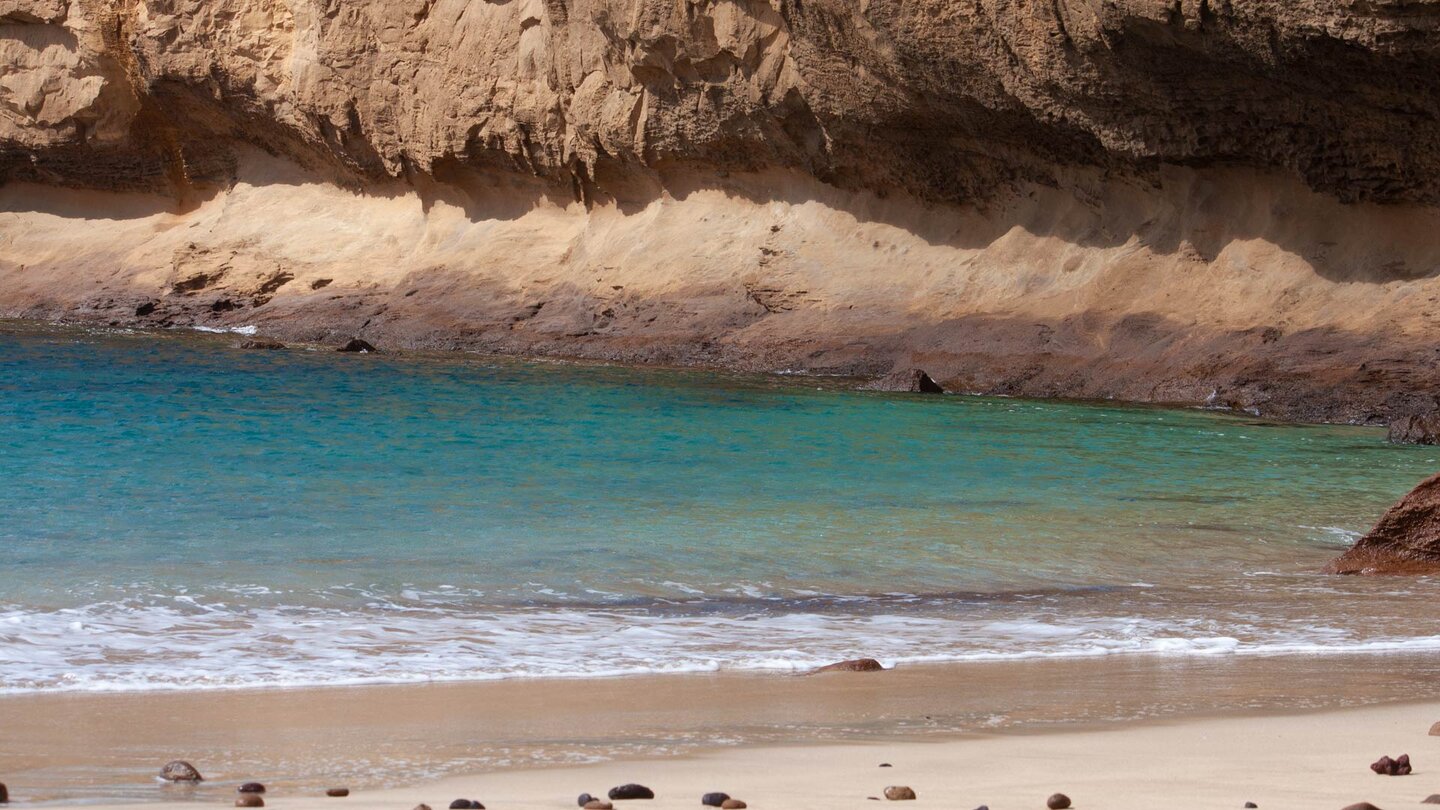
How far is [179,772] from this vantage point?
3.54 meters

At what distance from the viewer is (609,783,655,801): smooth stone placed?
3309 millimetres

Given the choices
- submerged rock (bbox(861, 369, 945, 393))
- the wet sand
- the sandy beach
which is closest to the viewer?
the sandy beach

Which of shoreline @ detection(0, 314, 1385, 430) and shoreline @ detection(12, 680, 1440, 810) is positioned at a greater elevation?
shoreline @ detection(12, 680, 1440, 810)

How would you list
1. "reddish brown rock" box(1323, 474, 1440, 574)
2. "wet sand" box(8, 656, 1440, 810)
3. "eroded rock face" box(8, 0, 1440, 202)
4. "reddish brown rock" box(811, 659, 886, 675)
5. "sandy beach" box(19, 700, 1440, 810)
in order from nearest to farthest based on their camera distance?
"sandy beach" box(19, 700, 1440, 810), "wet sand" box(8, 656, 1440, 810), "reddish brown rock" box(811, 659, 886, 675), "reddish brown rock" box(1323, 474, 1440, 574), "eroded rock face" box(8, 0, 1440, 202)

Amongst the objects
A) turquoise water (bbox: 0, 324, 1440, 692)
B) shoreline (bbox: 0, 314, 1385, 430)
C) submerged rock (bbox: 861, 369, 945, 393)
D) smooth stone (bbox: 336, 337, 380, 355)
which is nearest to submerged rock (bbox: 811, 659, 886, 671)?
turquoise water (bbox: 0, 324, 1440, 692)

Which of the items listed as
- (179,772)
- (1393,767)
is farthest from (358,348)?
(1393,767)

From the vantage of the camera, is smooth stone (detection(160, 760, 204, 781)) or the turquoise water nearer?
smooth stone (detection(160, 760, 204, 781))

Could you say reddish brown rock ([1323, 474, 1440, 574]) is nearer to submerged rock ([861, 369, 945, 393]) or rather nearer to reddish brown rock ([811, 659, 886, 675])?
reddish brown rock ([811, 659, 886, 675])

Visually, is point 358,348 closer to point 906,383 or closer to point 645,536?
point 906,383

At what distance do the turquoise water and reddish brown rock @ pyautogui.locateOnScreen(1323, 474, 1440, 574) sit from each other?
247 mm

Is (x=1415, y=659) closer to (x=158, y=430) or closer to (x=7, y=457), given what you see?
(x=7, y=457)

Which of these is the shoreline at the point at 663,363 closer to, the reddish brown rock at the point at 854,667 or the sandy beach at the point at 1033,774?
the reddish brown rock at the point at 854,667

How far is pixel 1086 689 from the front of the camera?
191 inches

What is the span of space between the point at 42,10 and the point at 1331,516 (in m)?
25.5
